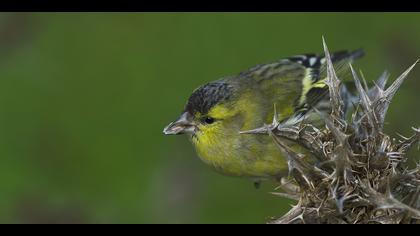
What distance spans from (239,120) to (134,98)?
8.50ft

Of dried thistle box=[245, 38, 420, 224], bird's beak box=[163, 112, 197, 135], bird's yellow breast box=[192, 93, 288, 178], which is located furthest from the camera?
bird's yellow breast box=[192, 93, 288, 178]

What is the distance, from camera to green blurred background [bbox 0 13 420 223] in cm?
626

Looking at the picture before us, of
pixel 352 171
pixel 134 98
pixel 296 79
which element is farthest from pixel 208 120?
pixel 134 98

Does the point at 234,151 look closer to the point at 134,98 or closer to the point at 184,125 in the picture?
the point at 184,125

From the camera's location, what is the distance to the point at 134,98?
6.60m

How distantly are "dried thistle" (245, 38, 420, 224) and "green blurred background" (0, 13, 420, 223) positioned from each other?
3.81 meters

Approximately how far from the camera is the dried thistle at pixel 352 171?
6.86 ft

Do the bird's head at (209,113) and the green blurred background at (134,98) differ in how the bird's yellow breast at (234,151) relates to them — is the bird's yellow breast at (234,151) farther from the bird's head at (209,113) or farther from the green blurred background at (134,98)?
the green blurred background at (134,98)

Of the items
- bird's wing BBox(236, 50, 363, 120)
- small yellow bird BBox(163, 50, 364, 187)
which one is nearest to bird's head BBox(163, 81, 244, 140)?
small yellow bird BBox(163, 50, 364, 187)

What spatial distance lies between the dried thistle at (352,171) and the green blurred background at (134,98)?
3806 millimetres

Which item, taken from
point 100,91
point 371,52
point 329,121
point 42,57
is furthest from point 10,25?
point 329,121

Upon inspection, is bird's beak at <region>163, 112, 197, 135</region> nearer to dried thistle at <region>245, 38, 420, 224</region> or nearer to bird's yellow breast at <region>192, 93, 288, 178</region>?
bird's yellow breast at <region>192, 93, 288, 178</region>

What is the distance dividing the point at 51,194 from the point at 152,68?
4.28ft
